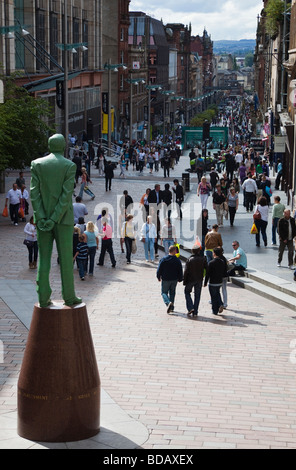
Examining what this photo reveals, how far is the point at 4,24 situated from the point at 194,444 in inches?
1449

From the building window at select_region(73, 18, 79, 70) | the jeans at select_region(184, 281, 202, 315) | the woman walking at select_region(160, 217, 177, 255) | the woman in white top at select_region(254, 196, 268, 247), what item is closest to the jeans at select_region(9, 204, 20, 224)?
the woman walking at select_region(160, 217, 177, 255)

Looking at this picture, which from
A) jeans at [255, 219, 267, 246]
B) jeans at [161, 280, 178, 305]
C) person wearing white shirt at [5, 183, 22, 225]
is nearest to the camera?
jeans at [161, 280, 178, 305]

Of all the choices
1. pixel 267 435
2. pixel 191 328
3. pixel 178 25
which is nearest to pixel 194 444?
pixel 267 435

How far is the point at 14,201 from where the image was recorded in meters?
27.0

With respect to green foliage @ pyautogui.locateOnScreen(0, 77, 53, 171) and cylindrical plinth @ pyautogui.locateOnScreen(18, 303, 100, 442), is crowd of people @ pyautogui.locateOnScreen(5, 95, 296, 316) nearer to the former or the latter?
green foliage @ pyautogui.locateOnScreen(0, 77, 53, 171)

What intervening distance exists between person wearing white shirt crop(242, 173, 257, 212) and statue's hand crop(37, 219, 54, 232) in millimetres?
20585

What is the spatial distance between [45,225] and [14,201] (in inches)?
679

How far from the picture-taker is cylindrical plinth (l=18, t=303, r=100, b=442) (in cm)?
958

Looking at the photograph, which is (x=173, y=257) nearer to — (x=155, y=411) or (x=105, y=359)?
(x=105, y=359)

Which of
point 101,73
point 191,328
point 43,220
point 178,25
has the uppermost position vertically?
point 178,25

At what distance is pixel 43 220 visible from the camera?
32.9 ft

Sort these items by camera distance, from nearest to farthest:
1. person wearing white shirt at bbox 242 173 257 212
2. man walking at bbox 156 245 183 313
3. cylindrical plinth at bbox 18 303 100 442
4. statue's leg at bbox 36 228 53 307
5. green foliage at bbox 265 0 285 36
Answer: cylindrical plinth at bbox 18 303 100 442 < statue's leg at bbox 36 228 53 307 < man walking at bbox 156 245 183 313 < person wearing white shirt at bbox 242 173 257 212 < green foliage at bbox 265 0 285 36

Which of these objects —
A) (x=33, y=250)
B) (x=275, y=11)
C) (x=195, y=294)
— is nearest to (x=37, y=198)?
(x=195, y=294)

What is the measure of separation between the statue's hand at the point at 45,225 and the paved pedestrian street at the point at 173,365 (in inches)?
94.5
